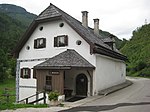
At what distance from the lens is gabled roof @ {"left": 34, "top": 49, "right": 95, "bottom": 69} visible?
19781 mm

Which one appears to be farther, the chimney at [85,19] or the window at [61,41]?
the chimney at [85,19]

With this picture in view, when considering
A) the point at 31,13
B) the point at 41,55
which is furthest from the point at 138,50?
the point at 31,13

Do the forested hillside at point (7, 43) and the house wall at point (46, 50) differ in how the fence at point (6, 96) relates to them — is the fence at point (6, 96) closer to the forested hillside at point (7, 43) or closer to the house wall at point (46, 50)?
the house wall at point (46, 50)

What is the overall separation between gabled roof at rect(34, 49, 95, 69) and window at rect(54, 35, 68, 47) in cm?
141

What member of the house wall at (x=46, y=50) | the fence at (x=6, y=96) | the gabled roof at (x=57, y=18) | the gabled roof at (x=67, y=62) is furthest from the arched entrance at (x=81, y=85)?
the fence at (x=6, y=96)

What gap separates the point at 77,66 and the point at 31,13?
525 feet

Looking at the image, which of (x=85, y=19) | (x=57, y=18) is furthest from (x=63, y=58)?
(x=85, y=19)

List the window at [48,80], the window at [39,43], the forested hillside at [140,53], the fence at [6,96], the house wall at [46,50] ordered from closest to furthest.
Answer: the fence at [6,96] → the window at [48,80] → the house wall at [46,50] → the window at [39,43] → the forested hillside at [140,53]

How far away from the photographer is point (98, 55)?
70.5 ft

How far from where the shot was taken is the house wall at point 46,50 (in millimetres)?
21875

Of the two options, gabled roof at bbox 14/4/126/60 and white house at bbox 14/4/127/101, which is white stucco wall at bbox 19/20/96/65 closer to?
white house at bbox 14/4/127/101

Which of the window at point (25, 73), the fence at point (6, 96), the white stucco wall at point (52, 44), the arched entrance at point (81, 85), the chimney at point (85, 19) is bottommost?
the fence at point (6, 96)

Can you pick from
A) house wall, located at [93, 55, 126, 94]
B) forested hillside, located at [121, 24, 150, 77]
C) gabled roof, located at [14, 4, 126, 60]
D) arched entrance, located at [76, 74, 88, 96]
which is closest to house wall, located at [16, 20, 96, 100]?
gabled roof, located at [14, 4, 126, 60]

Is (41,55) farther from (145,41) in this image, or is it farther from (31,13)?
(31,13)
